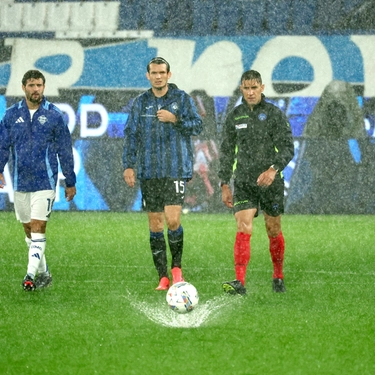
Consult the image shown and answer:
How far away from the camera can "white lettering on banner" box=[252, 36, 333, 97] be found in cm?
1947

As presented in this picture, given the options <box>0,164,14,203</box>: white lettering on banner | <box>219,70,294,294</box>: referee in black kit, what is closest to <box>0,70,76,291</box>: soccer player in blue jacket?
<box>219,70,294,294</box>: referee in black kit

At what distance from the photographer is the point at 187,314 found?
25.2ft

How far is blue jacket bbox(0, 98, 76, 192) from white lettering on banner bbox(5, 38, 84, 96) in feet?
35.8

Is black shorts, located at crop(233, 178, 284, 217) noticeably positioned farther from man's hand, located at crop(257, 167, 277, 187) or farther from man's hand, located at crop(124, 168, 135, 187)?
man's hand, located at crop(124, 168, 135, 187)

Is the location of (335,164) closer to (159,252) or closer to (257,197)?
(159,252)

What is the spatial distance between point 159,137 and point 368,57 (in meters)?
11.1

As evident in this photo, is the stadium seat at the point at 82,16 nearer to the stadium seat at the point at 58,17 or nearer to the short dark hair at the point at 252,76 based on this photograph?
the stadium seat at the point at 58,17

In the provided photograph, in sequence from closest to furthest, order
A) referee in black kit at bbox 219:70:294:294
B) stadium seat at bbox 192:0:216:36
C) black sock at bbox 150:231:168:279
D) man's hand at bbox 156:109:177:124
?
referee in black kit at bbox 219:70:294:294 < man's hand at bbox 156:109:177:124 < black sock at bbox 150:231:168:279 < stadium seat at bbox 192:0:216:36

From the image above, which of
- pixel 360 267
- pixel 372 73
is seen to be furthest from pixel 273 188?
pixel 372 73

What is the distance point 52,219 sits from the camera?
18016 millimetres

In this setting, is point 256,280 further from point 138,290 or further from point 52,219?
point 52,219

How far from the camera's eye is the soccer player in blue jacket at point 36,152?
8969 mm

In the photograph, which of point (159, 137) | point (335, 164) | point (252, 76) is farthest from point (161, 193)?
point (335, 164)

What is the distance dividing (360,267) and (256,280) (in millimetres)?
1727
